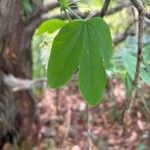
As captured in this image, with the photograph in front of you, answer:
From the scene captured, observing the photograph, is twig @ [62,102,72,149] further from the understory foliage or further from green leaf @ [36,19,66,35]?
the understory foliage

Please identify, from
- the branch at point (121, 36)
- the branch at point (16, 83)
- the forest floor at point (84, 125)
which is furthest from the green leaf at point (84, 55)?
Answer: the forest floor at point (84, 125)

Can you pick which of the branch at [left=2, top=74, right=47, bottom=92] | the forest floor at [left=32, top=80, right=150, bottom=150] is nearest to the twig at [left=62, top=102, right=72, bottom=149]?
the forest floor at [left=32, top=80, right=150, bottom=150]

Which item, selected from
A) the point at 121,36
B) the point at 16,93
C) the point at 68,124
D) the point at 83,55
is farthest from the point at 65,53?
the point at 68,124

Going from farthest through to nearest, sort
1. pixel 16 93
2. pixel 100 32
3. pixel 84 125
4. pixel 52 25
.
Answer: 1. pixel 84 125
2. pixel 16 93
3. pixel 52 25
4. pixel 100 32

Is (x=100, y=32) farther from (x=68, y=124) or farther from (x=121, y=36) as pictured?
(x=68, y=124)

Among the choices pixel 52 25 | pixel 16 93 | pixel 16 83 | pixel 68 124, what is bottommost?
pixel 68 124
